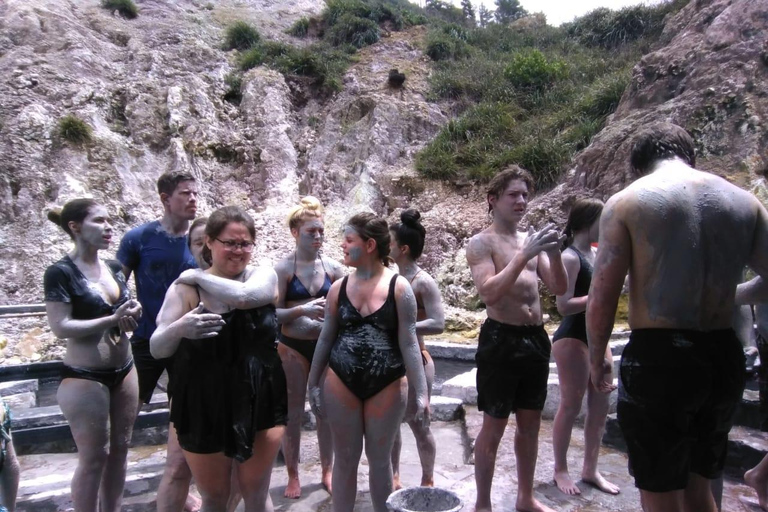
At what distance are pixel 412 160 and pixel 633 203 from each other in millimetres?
11803

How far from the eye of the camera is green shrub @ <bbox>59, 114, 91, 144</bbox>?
1250 cm

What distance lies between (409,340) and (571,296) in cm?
123

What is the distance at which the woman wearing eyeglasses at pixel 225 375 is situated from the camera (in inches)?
98.6

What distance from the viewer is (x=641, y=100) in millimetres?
10672

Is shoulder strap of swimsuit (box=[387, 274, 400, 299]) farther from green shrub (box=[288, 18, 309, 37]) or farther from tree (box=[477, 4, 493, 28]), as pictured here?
tree (box=[477, 4, 493, 28])

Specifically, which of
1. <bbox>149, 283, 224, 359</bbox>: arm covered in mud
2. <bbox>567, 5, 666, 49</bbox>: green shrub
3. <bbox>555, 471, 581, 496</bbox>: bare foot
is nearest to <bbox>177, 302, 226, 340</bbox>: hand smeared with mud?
<bbox>149, 283, 224, 359</bbox>: arm covered in mud

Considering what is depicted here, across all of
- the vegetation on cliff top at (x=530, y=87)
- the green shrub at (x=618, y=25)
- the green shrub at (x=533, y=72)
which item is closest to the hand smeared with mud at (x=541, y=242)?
the vegetation on cliff top at (x=530, y=87)

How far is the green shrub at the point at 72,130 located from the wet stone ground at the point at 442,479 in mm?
9618

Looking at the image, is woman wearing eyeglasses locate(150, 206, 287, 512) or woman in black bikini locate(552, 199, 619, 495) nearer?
woman wearing eyeglasses locate(150, 206, 287, 512)

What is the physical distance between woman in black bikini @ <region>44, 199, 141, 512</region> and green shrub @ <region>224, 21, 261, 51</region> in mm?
15834

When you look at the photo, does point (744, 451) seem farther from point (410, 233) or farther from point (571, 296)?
point (410, 233)

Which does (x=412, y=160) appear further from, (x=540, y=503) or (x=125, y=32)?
(x=540, y=503)

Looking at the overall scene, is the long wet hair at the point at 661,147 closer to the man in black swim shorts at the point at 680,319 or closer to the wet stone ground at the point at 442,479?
the man in black swim shorts at the point at 680,319

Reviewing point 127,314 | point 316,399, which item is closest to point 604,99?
point 316,399
